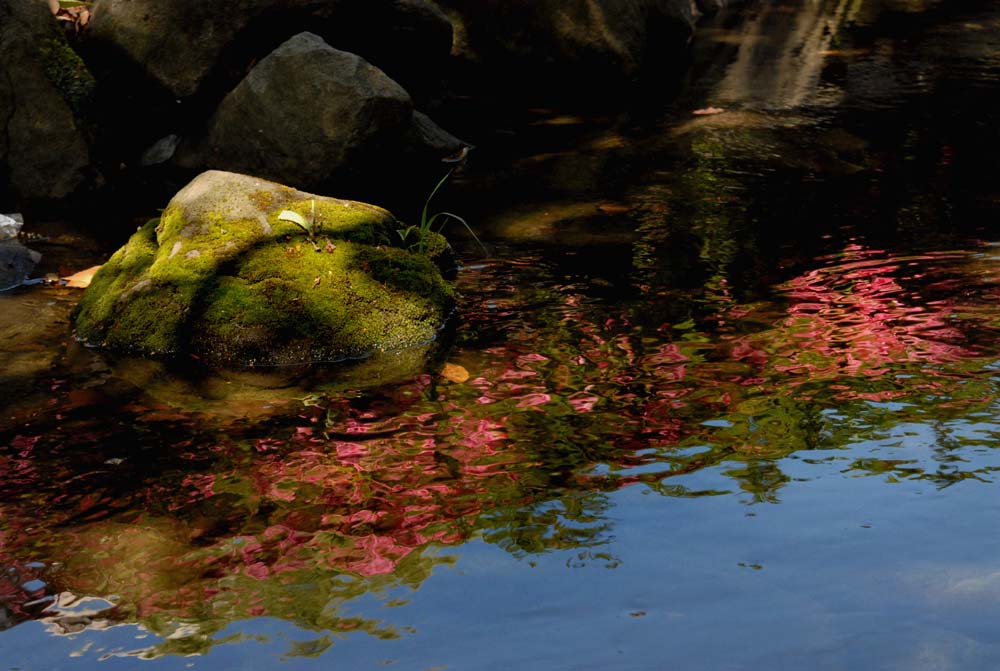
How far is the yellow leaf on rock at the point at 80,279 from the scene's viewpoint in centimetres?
680

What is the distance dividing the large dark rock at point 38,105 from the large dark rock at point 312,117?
1.35m

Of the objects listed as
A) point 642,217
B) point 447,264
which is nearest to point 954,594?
point 447,264

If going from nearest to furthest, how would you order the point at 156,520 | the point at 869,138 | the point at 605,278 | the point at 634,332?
the point at 156,520 → the point at 634,332 → the point at 605,278 → the point at 869,138

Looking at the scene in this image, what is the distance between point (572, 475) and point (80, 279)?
4293mm

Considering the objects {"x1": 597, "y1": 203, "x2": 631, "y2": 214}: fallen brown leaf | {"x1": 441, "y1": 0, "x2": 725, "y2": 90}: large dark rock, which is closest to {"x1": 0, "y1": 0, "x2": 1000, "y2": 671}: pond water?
{"x1": 597, "y1": 203, "x2": 631, "y2": 214}: fallen brown leaf

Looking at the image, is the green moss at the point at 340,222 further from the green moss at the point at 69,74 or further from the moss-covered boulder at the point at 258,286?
the green moss at the point at 69,74

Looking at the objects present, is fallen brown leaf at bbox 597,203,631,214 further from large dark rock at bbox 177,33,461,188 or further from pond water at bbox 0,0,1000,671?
large dark rock at bbox 177,33,461,188

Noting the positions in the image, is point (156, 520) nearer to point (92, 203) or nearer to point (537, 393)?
point (537, 393)

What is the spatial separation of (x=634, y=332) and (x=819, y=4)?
18.3 meters

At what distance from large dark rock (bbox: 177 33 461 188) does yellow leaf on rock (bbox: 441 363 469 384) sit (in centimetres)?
350

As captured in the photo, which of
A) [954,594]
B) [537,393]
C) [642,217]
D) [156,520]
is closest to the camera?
[954,594]

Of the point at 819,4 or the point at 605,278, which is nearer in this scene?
the point at 605,278

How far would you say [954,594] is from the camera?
3.06 meters

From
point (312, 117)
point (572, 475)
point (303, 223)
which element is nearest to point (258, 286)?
point (303, 223)
